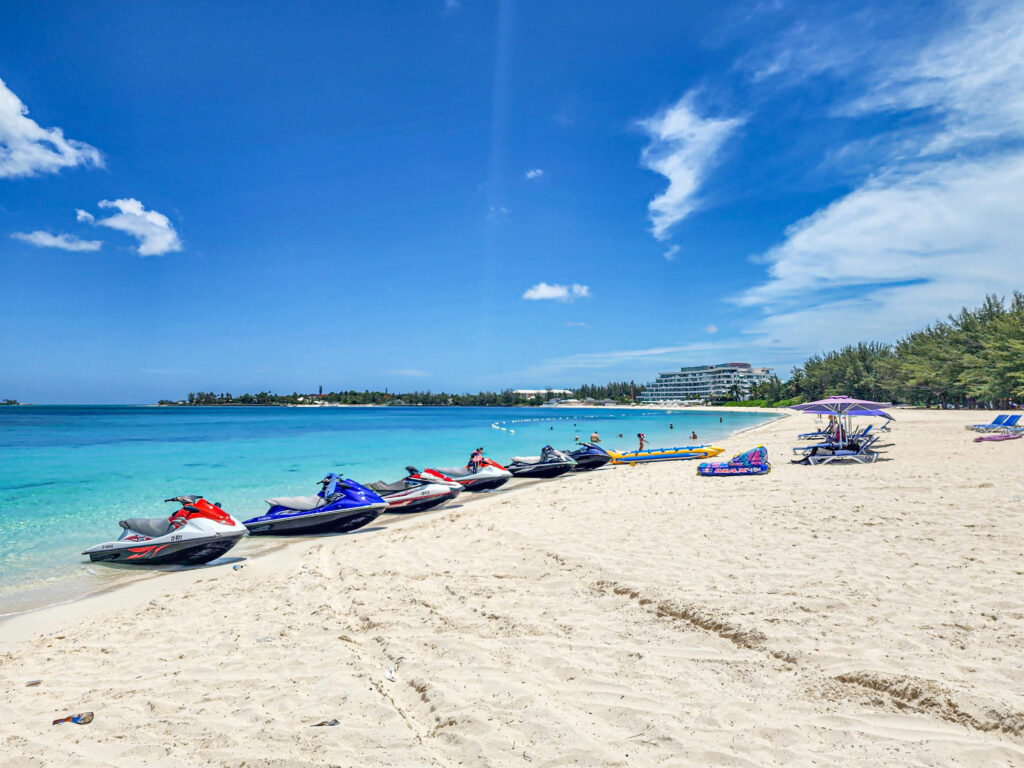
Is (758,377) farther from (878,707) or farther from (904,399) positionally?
(878,707)

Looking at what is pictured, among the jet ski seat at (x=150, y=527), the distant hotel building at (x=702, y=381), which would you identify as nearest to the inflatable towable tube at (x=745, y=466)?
the jet ski seat at (x=150, y=527)

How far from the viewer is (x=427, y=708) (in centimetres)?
361

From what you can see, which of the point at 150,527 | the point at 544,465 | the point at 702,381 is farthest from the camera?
the point at 702,381

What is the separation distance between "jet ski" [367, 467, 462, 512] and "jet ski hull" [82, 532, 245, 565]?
13.4 feet

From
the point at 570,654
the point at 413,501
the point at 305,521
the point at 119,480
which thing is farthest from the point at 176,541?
the point at 119,480

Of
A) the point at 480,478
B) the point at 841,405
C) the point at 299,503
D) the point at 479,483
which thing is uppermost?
the point at 841,405

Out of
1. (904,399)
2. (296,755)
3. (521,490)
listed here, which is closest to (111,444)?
(521,490)

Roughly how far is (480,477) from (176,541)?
318 inches

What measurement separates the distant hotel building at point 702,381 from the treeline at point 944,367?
7102cm

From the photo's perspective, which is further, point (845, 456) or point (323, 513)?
point (845, 456)

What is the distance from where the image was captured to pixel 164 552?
8.38 meters

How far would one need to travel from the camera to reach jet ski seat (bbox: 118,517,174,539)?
8.45 metres

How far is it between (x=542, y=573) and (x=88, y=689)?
445cm

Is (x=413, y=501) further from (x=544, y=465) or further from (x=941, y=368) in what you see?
(x=941, y=368)
